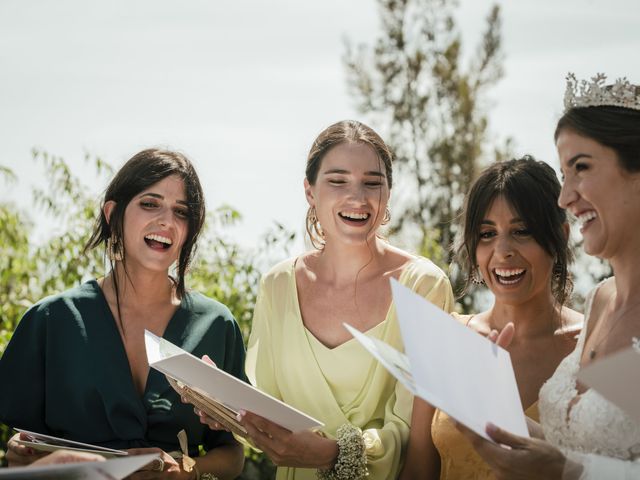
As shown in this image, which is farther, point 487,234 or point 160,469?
point 487,234

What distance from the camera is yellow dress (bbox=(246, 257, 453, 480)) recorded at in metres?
3.81

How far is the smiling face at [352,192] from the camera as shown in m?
→ 4.12

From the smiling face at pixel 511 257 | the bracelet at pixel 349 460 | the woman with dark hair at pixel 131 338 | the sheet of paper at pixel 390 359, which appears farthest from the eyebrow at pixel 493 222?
the woman with dark hair at pixel 131 338

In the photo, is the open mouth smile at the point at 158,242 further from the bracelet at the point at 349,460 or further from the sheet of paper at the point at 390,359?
the sheet of paper at the point at 390,359

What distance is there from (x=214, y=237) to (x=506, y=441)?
3.56 metres

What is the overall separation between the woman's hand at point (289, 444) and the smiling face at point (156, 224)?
3.48 feet

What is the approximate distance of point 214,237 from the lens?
19.0 feet

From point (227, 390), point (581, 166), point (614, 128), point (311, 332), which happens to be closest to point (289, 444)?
point (227, 390)

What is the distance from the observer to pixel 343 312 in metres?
4.18

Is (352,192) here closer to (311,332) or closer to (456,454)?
(311,332)

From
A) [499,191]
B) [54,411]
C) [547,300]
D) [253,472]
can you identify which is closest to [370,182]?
[499,191]

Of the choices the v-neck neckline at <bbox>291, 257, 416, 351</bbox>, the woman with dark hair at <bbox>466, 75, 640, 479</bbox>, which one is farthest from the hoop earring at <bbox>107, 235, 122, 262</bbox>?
the woman with dark hair at <bbox>466, 75, 640, 479</bbox>

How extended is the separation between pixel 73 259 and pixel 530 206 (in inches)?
125

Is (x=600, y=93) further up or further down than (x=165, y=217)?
further up
